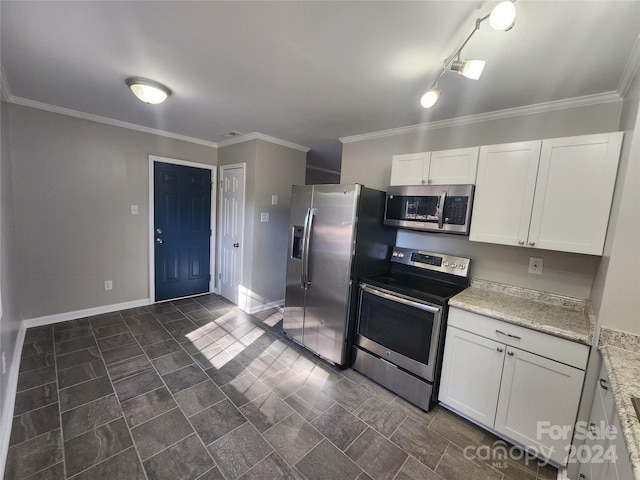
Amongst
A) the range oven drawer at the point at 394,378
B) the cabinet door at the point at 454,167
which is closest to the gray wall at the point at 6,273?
the range oven drawer at the point at 394,378

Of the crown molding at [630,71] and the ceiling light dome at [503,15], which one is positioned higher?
the crown molding at [630,71]

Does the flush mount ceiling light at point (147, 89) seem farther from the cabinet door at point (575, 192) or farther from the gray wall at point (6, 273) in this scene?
the cabinet door at point (575, 192)

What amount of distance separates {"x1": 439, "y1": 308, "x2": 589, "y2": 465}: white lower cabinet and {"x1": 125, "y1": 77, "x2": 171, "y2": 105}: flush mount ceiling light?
2.87 metres

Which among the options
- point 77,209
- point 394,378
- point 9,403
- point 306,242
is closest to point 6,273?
point 9,403

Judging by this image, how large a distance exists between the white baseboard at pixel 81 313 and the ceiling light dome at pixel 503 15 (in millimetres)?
4429

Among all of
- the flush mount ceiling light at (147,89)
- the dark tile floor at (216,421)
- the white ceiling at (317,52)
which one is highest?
the white ceiling at (317,52)

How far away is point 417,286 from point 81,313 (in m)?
3.87

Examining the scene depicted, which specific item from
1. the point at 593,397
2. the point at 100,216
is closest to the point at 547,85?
the point at 593,397

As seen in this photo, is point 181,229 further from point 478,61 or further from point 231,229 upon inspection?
point 478,61

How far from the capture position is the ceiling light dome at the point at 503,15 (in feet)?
3.34

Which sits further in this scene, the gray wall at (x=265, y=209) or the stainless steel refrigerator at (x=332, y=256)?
the gray wall at (x=265, y=209)

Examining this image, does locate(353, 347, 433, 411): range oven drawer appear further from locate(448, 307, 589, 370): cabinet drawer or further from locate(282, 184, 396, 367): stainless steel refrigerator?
locate(448, 307, 589, 370): cabinet drawer

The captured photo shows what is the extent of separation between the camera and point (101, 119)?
314 centimetres

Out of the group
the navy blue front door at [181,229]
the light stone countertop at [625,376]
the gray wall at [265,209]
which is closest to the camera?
the light stone countertop at [625,376]
